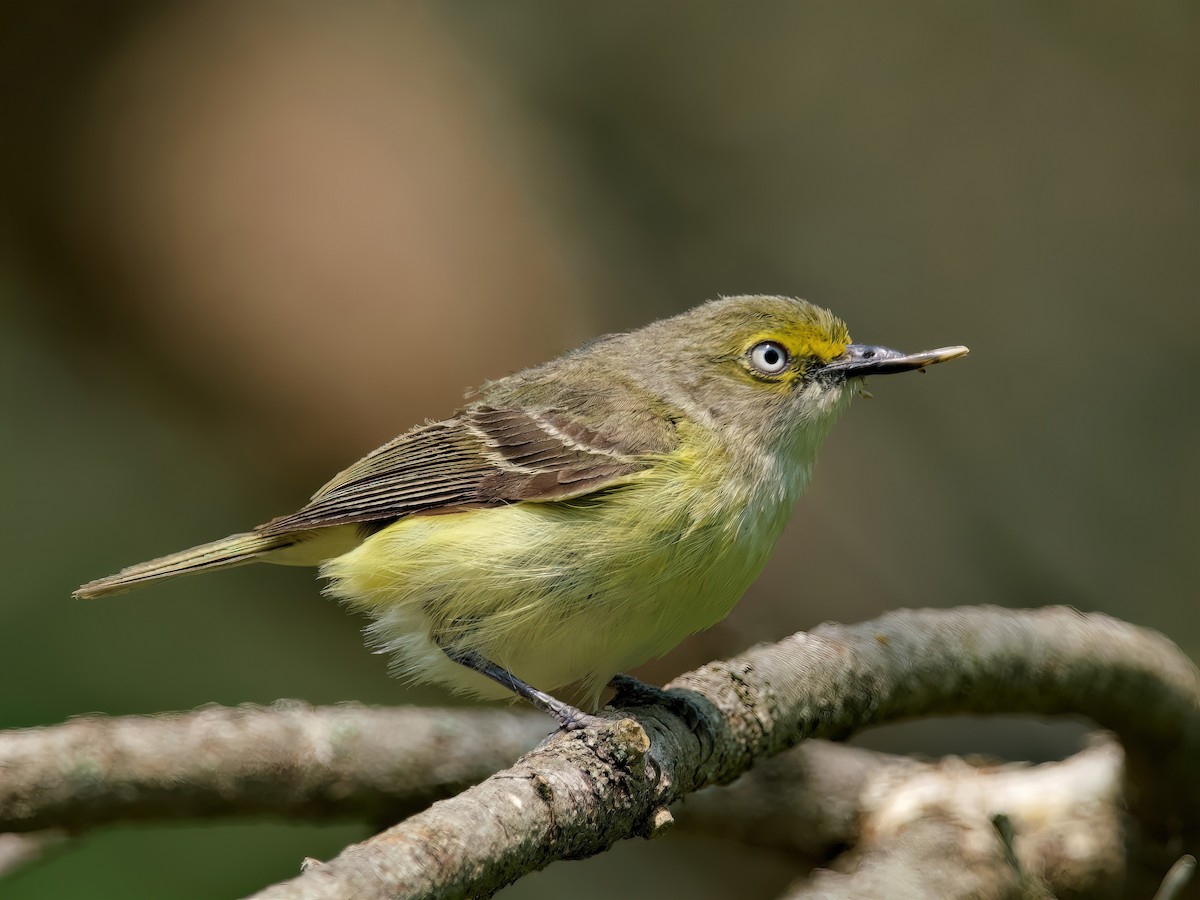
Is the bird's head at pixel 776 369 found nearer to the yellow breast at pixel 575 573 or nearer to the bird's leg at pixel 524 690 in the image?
the yellow breast at pixel 575 573

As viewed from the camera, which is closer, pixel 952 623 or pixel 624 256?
pixel 952 623

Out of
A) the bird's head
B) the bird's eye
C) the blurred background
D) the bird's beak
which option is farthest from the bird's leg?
the blurred background

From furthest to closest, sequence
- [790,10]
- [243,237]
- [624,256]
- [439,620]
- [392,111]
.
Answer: [790,10], [624,256], [392,111], [243,237], [439,620]

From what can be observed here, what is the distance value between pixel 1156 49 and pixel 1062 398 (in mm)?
2350

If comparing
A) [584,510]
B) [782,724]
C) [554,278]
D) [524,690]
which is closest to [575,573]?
[584,510]

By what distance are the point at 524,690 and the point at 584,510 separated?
1.76 feet

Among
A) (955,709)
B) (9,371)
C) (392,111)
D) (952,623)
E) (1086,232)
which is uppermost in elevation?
(392,111)

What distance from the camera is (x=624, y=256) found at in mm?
7496

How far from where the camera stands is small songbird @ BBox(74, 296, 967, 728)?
10.9 ft

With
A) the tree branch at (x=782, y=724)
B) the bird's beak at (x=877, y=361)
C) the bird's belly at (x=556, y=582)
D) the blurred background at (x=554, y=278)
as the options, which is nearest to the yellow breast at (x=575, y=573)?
the bird's belly at (x=556, y=582)

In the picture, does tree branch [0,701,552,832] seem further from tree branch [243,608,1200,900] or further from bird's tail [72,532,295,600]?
tree branch [243,608,1200,900]

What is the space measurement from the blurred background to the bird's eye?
5.73ft

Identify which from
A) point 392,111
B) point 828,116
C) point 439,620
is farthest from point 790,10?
point 439,620

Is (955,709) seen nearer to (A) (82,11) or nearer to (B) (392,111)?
(B) (392,111)
